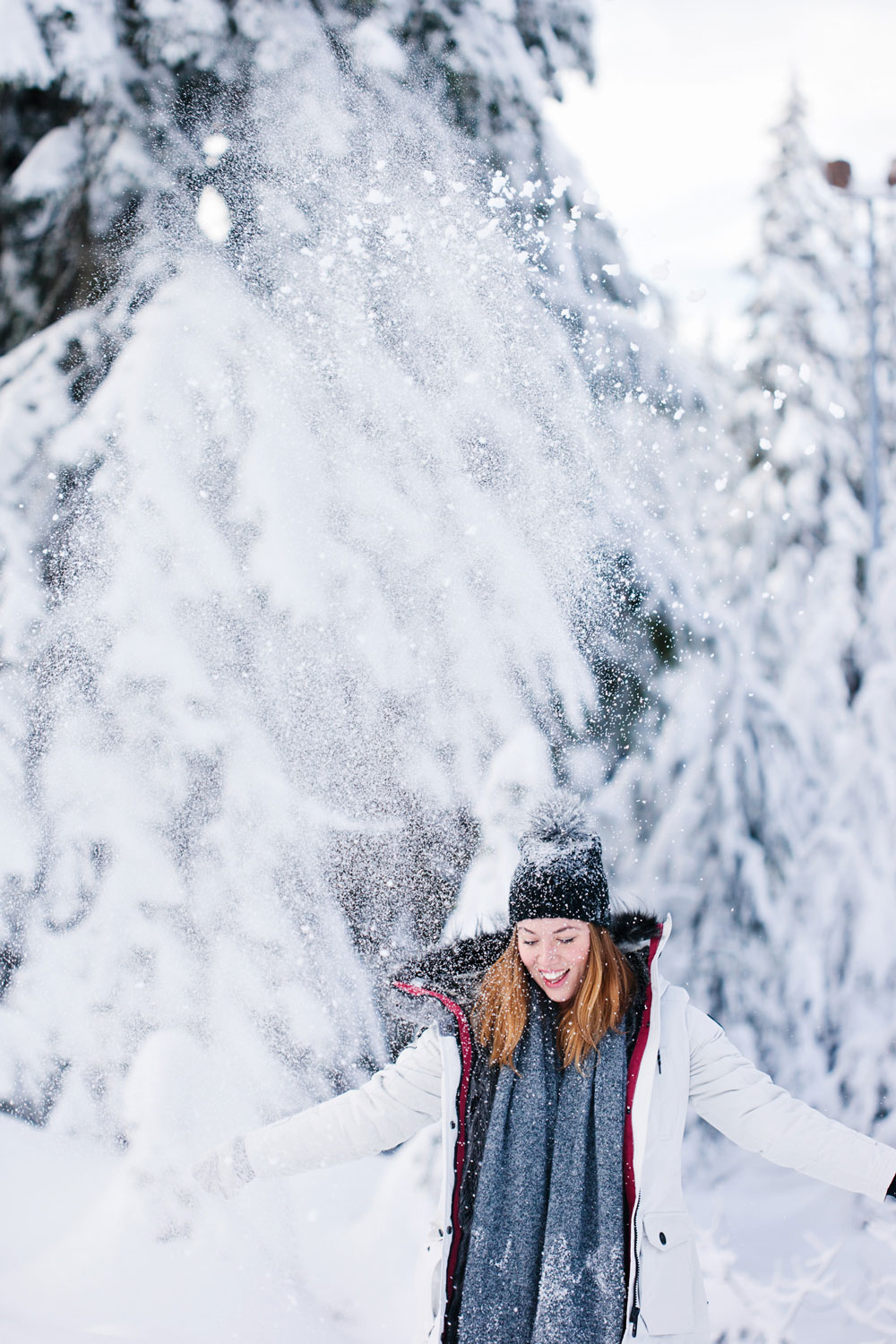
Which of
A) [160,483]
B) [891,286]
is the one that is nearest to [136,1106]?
[160,483]

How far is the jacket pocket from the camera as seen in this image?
6.05ft

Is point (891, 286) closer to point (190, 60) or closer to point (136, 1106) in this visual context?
point (190, 60)

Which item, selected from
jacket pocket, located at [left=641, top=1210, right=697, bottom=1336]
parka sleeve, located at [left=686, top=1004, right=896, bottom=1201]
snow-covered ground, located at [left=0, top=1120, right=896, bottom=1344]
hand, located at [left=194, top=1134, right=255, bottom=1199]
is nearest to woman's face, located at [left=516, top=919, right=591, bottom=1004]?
parka sleeve, located at [left=686, top=1004, right=896, bottom=1201]

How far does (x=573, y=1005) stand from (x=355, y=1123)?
58 cm

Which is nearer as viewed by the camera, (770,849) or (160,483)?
(160,483)

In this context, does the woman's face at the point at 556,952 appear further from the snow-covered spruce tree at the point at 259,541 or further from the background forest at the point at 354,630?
the snow-covered spruce tree at the point at 259,541

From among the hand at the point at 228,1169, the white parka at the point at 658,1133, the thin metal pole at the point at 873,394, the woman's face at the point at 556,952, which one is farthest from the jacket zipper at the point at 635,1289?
the thin metal pole at the point at 873,394

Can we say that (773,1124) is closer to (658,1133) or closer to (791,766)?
(658,1133)

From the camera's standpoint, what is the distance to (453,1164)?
1.99 meters

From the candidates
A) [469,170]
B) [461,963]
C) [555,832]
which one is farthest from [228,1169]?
[469,170]

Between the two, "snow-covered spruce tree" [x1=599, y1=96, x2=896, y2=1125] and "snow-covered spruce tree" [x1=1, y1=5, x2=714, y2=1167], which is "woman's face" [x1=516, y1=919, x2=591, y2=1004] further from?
"snow-covered spruce tree" [x1=599, y1=96, x2=896, y2=1125]

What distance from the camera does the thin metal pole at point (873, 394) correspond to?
363 cm

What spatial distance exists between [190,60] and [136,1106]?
3.87 meters

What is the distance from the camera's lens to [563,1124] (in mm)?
2014
